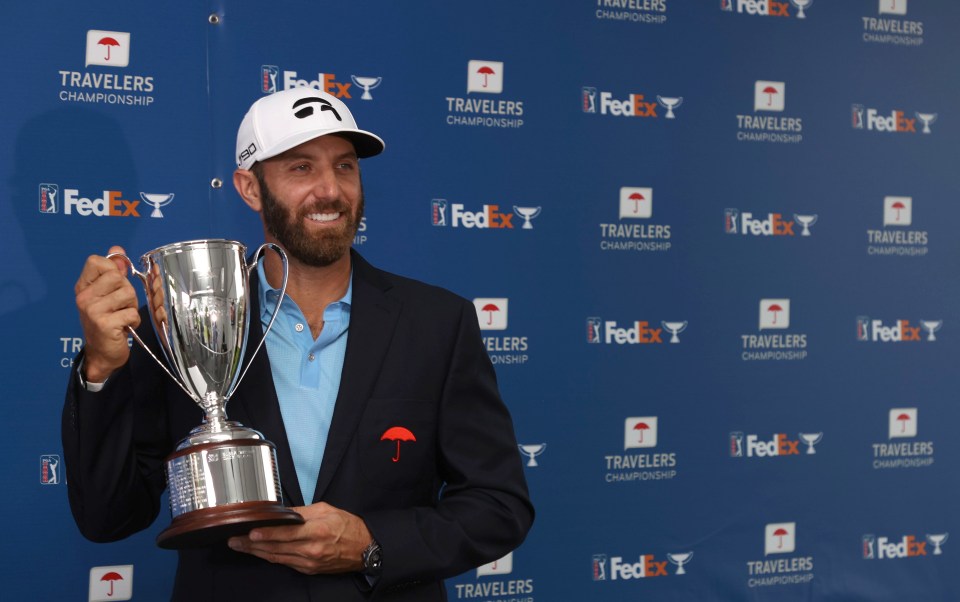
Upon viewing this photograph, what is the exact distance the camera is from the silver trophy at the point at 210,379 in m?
1.55

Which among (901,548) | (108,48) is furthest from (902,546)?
(108,48)

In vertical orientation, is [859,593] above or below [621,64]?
below

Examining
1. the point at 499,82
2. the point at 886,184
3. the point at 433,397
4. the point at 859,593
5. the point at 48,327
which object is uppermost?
the point at 499,82

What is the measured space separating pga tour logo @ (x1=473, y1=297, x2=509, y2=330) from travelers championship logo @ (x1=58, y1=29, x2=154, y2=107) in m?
1.22

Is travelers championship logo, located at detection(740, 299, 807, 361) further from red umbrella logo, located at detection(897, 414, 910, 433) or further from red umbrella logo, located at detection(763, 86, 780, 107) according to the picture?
red umbrella logo, located at detection(763, 86, 780, 107)

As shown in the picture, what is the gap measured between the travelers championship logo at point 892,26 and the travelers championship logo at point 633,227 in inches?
46.0

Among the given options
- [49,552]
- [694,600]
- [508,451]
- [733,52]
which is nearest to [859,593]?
[694,600]

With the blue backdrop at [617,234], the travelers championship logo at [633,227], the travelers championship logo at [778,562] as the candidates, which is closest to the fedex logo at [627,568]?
the blue backdrop at [617,234]

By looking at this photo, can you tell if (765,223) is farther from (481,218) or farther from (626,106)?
(481,218)

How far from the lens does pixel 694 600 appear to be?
3.44 metres

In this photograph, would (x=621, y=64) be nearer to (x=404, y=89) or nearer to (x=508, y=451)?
(x=404, y=89)

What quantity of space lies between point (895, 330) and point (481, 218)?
173cm

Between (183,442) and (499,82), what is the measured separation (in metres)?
1.98

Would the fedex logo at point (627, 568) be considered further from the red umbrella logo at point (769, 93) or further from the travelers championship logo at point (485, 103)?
the red umbrella logo at point (769, 93)
